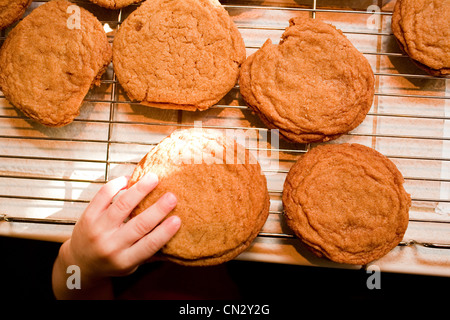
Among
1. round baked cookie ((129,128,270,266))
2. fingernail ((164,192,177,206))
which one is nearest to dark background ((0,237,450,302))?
round baked cookie ((129,128,270,266))

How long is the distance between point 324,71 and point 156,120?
823 millimetres

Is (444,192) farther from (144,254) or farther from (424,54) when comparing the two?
(144,254)

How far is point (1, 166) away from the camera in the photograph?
1.65 m

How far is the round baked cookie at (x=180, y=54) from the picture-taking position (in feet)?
4.71

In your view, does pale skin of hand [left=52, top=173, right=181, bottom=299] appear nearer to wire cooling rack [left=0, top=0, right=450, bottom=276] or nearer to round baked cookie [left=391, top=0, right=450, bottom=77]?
wire cooling rack [left=0, top=0, right=450, bottom=276]

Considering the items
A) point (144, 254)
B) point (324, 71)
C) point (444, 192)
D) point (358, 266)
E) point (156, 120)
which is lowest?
point (358, 266)

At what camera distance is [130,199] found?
1.28m

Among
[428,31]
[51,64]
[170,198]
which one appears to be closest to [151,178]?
[170,198]

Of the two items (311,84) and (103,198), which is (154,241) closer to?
Answer: (103,198)

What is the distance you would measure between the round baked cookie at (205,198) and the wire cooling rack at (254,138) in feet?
0.92

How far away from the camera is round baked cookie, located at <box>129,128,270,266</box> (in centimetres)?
128

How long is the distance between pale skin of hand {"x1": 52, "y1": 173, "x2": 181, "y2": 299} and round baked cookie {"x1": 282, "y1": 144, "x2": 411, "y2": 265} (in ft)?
1.76

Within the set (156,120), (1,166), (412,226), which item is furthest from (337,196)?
(1,166)

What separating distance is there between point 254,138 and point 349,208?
545 mm
